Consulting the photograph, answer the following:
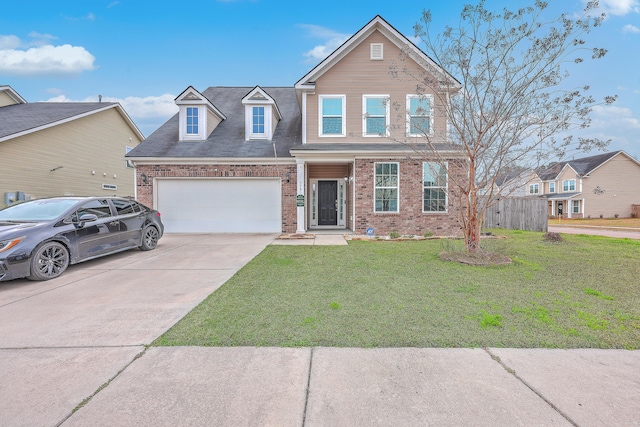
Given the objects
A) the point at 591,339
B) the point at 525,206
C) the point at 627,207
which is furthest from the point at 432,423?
the point at 627,207

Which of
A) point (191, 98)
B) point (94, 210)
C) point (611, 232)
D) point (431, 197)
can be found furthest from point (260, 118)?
point (611, 232)

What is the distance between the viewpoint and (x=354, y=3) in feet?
42.8

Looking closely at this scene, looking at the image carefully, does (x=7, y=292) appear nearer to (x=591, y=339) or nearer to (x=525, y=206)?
(x=591, y=339)

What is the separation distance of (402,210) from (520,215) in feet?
24.9

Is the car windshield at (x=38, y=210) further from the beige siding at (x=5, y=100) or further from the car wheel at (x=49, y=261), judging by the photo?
the beige siding at (x=5, y=100)

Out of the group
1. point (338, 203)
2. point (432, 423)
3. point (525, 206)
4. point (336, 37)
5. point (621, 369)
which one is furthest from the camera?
point (336, 37)

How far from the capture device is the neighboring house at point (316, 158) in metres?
10.4

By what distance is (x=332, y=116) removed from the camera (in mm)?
10898

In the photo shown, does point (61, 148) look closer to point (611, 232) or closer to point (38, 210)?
point (38, 210)

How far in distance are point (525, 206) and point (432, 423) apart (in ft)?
50.0

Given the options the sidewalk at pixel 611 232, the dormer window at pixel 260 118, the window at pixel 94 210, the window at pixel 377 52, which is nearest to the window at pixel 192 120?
the dormer window at pixel 260 118

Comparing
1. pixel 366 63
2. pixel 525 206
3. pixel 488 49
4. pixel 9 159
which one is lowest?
pixel 525 206

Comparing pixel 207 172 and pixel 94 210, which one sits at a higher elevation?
pixel 207 172

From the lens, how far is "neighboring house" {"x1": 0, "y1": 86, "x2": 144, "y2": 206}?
1094 centimetres
